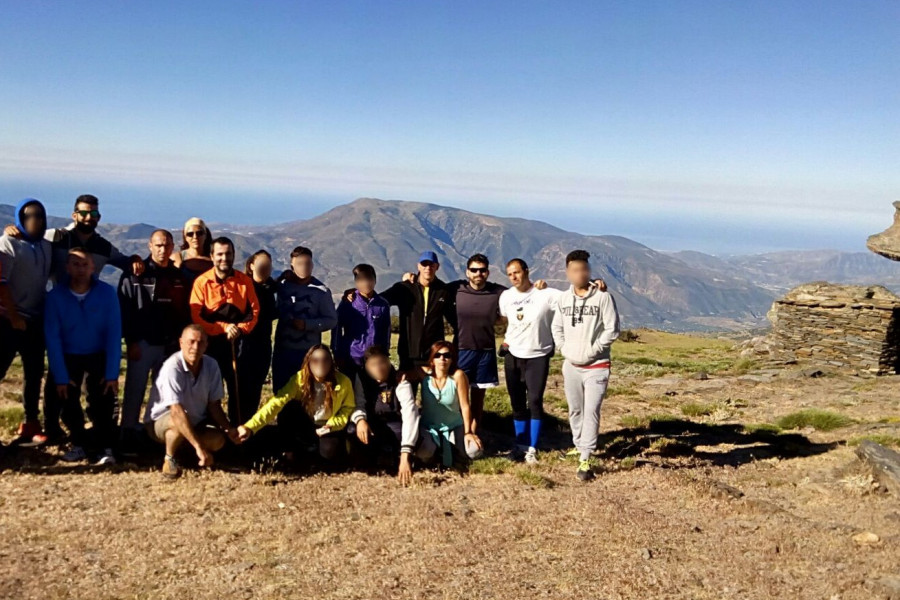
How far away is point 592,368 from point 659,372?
13.0 m

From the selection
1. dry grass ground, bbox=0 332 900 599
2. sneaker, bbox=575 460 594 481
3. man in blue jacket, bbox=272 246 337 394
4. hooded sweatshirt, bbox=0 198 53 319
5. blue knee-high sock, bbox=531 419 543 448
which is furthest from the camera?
blue knee-high sock, bbox=531 419 543 448


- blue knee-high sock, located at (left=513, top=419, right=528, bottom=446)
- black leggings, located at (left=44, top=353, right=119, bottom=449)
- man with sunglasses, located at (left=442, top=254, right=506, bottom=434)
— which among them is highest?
man with sunglasses, located at (left=442, top=254, right=506, bottom=434)

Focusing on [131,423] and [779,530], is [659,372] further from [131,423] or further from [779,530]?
[131,423]

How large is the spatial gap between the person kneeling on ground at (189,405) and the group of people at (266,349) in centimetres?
3

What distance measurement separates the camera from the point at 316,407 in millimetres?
8562

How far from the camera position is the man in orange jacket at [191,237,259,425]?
8.36 metres

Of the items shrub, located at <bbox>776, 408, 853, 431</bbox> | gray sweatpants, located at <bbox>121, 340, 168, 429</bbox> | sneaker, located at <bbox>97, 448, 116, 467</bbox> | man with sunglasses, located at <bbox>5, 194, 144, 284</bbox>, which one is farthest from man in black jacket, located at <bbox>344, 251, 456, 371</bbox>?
shrub, located at <bbox>776, 408, 853, 431</bbox>

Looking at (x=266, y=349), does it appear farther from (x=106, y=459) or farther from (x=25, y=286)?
(x=25, y=286)

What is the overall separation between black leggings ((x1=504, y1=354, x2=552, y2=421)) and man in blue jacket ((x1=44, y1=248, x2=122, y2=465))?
5.64 meters

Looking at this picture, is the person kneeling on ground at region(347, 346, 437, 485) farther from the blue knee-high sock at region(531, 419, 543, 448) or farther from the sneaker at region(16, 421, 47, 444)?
the sneaker at region(16, 421, 47, 444)

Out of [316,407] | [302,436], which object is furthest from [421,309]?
[302,436]

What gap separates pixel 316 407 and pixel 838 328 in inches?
770

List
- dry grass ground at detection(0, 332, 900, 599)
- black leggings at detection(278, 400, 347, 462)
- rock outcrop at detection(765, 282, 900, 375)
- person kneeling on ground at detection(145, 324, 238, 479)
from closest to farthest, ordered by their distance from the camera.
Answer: dry grass ground at detection(0, 332, 900, 599) < person kneeling on ground at detection(145, 324, 238, 479) < black leggings at detection(278, 400, 347, 462) < rock outcrop at detection(765, 282, 900, 375)

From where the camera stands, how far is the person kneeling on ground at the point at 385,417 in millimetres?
8570
